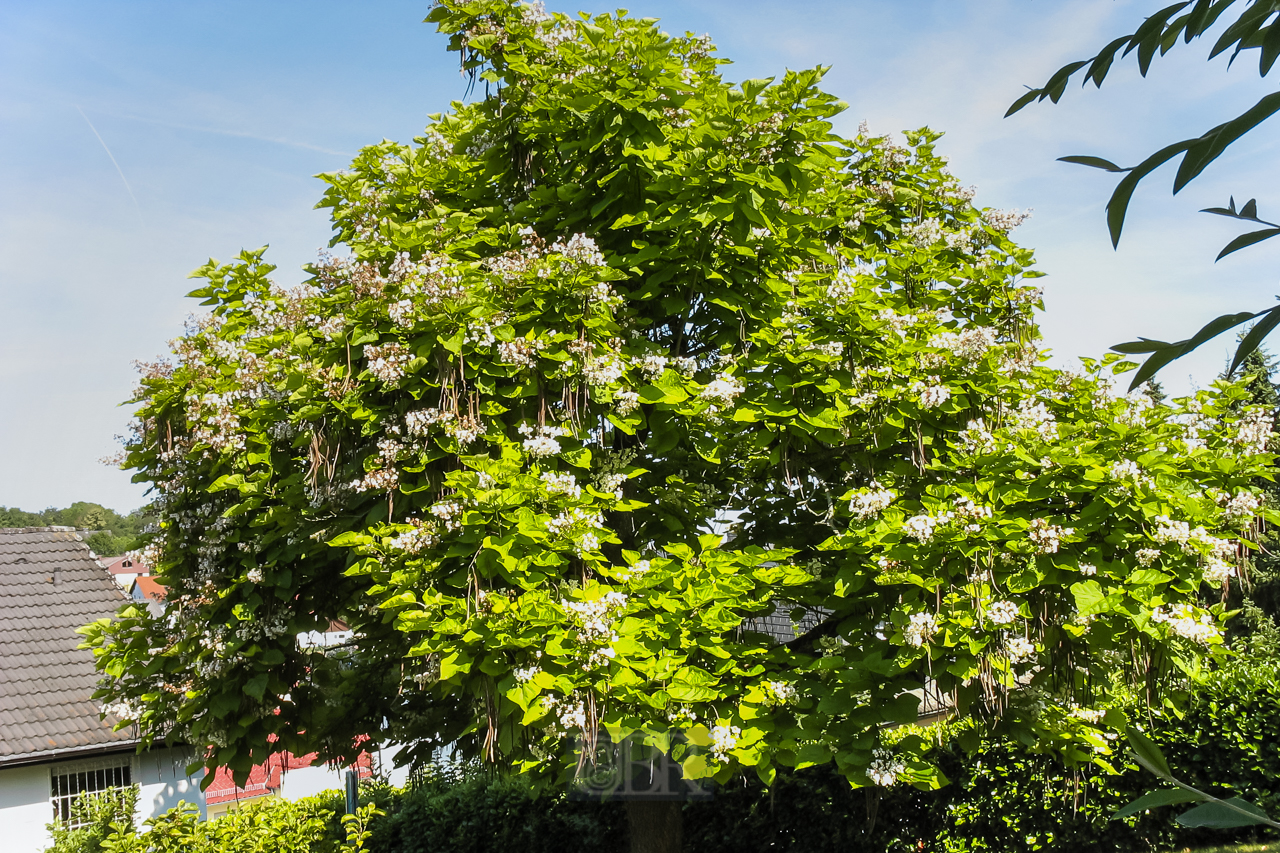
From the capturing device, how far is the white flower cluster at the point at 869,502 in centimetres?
509

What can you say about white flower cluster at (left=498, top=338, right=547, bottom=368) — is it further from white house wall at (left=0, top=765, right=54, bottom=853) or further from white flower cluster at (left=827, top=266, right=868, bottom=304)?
white house wall at (left=0, top=765, right=54, bottom=853)

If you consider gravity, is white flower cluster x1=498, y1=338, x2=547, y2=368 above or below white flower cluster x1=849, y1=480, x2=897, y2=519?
above

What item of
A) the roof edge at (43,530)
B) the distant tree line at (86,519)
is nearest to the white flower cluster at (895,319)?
the roof edge at (43,530)

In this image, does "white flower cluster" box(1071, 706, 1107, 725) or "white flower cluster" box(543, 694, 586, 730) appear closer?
"white flower cluster" box(543, 694, 586, 730)

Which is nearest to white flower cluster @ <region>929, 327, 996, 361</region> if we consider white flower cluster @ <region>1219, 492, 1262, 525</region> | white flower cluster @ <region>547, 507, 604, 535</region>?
white flower cluster @ <region>1219, 492, 1262, 525</region>

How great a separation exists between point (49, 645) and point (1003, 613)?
1421 cm

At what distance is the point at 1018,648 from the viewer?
4594 mm

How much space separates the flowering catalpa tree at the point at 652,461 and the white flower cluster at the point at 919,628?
0.04 metres

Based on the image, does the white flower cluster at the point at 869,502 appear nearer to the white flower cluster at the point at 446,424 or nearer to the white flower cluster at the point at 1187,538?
the white flower cluster at the point at 1187,538

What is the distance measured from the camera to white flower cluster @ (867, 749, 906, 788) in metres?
4.91

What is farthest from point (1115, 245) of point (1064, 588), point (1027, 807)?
point (1027, 807)

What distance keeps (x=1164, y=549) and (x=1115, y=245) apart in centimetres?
461

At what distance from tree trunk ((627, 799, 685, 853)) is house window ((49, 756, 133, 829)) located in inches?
332

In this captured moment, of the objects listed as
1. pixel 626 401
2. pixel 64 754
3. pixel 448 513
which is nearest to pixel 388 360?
pixel 448 513
